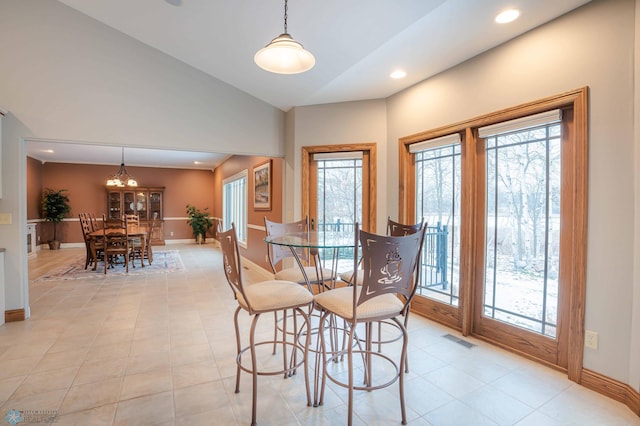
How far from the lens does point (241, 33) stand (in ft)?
9.89

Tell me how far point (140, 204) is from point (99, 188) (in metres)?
1.18

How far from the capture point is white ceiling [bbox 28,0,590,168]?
2256 millimetres

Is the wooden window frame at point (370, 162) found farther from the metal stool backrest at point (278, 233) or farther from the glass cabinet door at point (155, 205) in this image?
the glass cabinet door at point (155, 205)

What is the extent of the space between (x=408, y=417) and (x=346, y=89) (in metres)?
3.22

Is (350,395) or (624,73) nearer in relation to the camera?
(350,395)

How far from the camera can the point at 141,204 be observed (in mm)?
9711

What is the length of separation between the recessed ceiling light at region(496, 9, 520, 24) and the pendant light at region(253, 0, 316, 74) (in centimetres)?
143

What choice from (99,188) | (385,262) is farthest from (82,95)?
(99,188)

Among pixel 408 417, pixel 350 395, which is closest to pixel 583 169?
pixel 408 417

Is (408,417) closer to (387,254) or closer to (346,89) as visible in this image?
(387,254)

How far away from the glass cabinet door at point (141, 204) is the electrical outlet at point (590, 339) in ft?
34.9

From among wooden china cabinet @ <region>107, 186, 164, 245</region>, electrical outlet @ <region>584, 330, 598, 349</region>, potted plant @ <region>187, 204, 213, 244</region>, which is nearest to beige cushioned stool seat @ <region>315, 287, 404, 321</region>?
electrical outlet @ <region>584, 330, 598, 349</region>

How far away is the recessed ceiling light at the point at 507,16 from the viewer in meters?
2.16

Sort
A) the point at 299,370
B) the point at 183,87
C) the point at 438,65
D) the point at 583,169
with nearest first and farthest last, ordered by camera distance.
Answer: the point at 583,169
the point at 299,370
the point at 438,65
the point at 183,87
